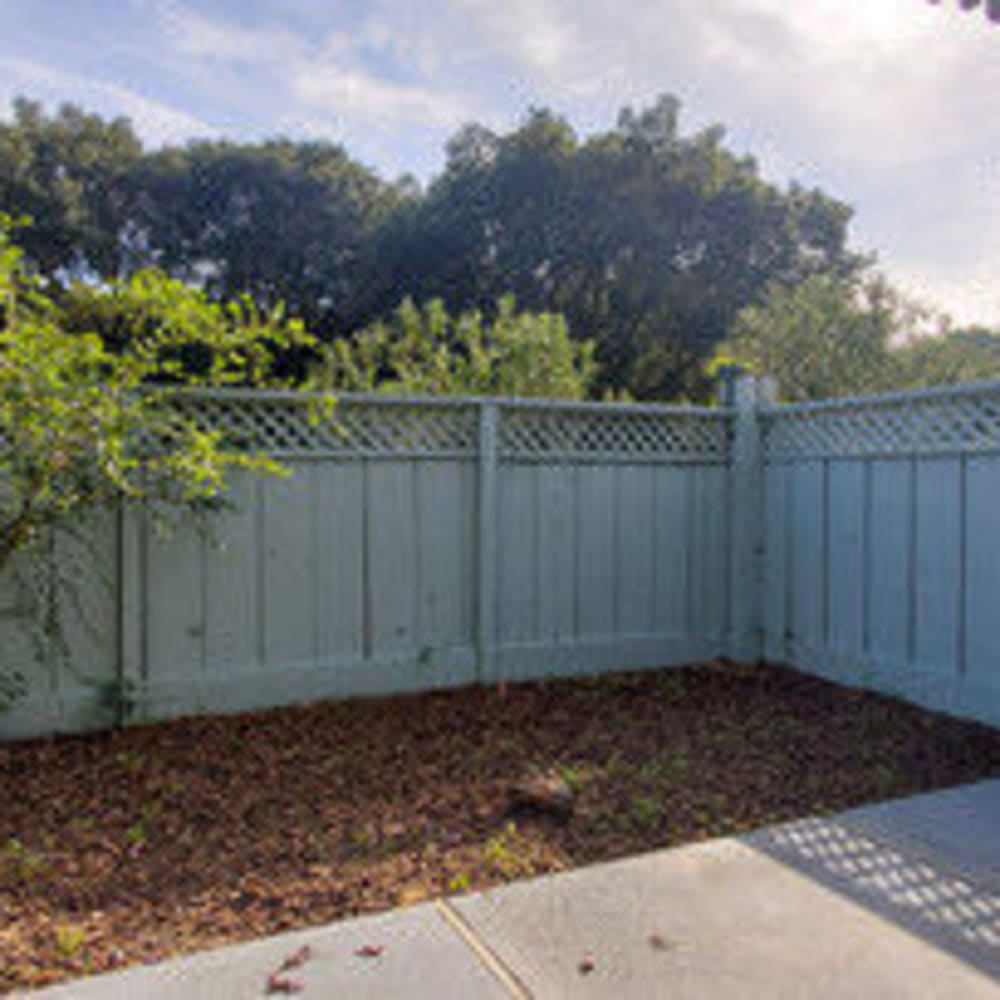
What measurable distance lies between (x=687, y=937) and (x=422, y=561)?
250 cm

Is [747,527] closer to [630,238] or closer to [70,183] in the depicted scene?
[630,238]

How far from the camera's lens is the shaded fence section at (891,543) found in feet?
12.1

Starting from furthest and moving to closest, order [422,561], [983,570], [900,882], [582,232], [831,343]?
[582,232] → [831,343] → [422,561] → [983,570] → [900,882]

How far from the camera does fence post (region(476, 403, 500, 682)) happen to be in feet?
14.2

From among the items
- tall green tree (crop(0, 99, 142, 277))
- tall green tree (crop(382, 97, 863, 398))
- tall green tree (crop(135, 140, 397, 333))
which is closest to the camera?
tall green tree (crop(382, 97, 863, 398))

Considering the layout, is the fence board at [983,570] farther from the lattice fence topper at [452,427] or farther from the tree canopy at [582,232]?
the tree canopy at [582,232]

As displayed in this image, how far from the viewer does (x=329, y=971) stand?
1857 mm

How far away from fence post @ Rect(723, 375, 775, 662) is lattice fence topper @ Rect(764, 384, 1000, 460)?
11 centimetres

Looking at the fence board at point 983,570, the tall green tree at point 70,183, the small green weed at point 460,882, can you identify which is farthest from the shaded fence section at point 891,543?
the tall green tree at point 70,183

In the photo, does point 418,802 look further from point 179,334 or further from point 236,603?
point 179,334

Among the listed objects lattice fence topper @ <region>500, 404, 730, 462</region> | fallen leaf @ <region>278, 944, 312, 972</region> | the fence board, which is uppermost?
lattice fence topper @ <region>500, 404, 730, 462</region>

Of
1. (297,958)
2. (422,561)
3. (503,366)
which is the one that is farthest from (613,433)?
(297,958)

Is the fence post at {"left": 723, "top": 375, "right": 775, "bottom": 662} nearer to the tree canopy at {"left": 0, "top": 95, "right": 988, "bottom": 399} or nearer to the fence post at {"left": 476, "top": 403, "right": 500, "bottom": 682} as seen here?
the fence post at {"left": 476, "top": 403, "right": 500, "bottom": 682}

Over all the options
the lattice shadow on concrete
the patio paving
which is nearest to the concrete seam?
the patio paving
